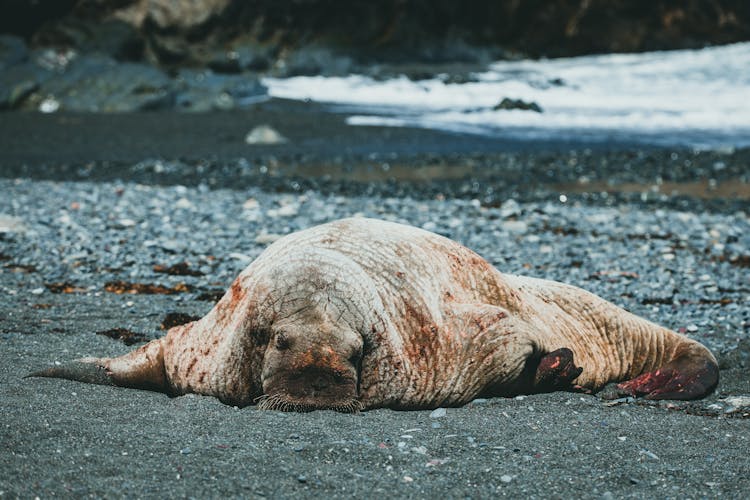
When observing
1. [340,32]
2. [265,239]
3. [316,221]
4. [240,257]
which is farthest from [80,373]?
[340,32]

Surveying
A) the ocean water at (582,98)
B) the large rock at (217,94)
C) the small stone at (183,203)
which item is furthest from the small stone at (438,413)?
the large rock at (217,94)

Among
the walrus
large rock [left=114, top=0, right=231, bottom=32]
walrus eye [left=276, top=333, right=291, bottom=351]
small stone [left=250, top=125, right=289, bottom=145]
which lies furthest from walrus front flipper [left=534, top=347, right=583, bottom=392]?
large rock [left=114, top=0, right=231, bottom=32]

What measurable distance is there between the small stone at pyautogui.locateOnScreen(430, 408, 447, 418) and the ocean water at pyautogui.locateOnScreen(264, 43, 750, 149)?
16651mm

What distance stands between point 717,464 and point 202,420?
2410 mm

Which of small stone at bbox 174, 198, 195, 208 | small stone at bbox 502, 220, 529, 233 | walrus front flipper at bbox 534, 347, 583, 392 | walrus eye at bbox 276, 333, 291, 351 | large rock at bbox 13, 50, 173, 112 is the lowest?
large rock at bbox 13, 50, 173, 112

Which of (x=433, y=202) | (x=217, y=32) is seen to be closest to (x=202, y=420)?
(x=433, y=202)

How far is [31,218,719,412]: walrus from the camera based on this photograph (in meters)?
4.42

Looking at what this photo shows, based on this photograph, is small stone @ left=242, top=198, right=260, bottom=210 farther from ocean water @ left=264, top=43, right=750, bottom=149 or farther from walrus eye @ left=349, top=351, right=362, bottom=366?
ocean water @ left=264, top=43, right=750, bottom=149

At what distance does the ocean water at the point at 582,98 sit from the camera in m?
22.5

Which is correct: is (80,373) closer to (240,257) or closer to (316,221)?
(240,257)

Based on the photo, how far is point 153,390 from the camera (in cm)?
519

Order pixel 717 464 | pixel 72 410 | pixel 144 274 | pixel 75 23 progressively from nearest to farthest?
pixel 717 464 → pixel 72 410 → pixel 144 274 → pixel 75 23

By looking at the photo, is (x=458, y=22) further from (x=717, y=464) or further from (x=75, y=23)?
(x=717, y=464)

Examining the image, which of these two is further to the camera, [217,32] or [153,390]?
[217,32]
